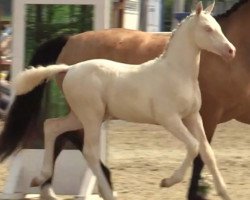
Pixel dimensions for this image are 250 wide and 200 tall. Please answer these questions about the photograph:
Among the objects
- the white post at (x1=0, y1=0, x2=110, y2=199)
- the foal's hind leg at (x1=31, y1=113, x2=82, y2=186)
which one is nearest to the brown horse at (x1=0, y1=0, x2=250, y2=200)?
the white post at (x1=0, y1=0, x2=110, y2=199)

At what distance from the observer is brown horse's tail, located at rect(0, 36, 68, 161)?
698cm

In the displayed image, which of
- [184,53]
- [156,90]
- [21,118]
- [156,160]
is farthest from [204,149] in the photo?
[156,160]

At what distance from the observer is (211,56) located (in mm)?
7035

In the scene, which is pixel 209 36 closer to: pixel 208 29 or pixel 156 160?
pixel 208 29

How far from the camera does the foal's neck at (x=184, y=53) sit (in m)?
6.02

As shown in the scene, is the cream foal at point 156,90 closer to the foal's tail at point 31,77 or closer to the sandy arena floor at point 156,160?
the foal's tail at point 31,77

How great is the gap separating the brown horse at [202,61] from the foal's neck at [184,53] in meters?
0.95

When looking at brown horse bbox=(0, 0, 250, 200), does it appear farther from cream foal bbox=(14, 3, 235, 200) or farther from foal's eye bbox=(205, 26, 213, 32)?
foal's eye bbox=(205, 26, 213, 32)

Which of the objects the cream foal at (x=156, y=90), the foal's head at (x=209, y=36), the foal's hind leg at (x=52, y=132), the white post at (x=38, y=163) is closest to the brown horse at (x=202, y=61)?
the white post at (x=38, y=163)

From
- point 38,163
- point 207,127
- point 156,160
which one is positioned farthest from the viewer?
point 156,160

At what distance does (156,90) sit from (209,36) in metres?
0.49

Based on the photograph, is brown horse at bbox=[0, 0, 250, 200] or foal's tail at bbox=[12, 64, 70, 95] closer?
foal's tail at bbox=[12, 64, 70, 95]

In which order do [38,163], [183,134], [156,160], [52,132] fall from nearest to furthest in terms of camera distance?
[183,134]
[52,132]
[38,163]
[156,160]

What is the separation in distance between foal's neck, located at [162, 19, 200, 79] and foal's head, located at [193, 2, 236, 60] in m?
0.07
